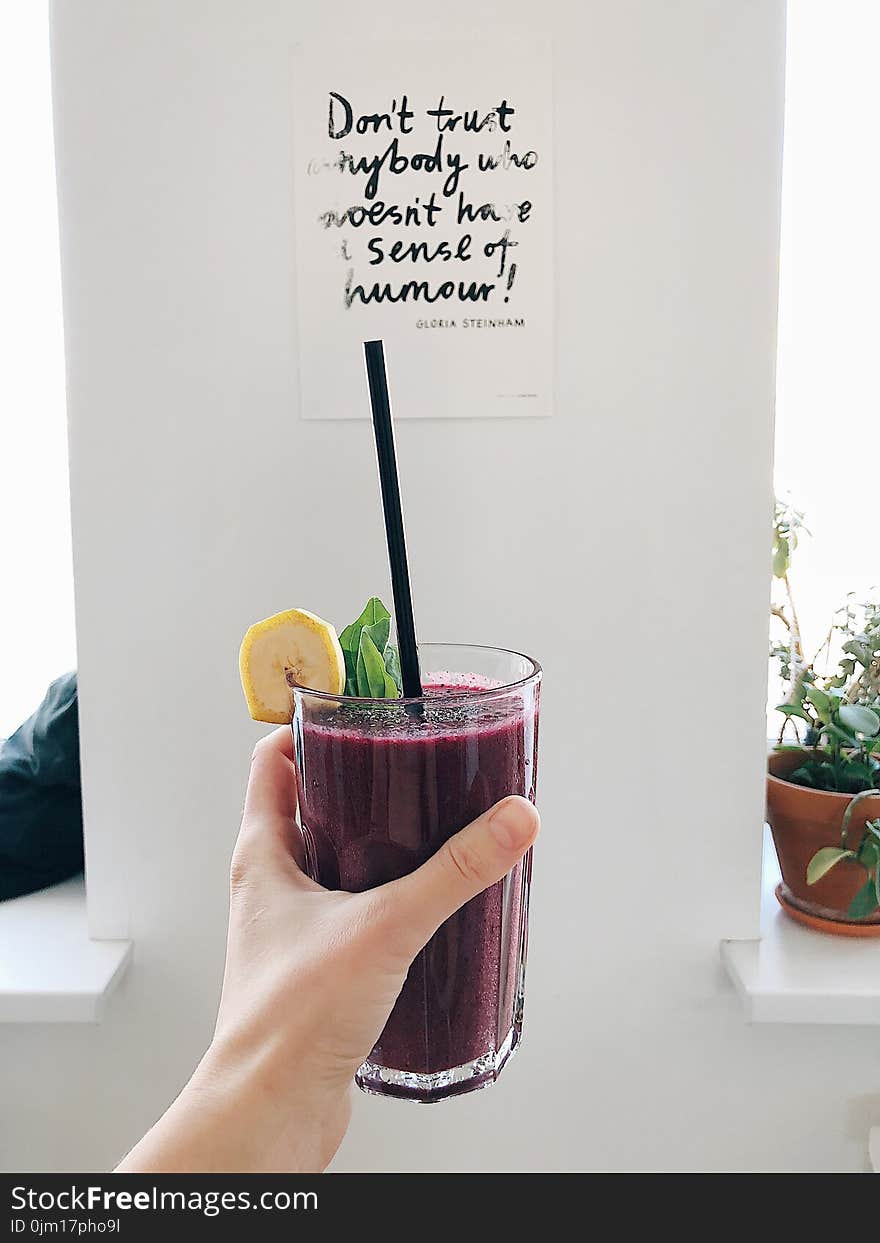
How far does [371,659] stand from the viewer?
2.72 feet

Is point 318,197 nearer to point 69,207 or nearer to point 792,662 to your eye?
point 69,207

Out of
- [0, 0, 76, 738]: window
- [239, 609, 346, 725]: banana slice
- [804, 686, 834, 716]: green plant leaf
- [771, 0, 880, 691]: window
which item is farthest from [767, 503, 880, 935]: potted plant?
[0, 0, 76, 738]: window

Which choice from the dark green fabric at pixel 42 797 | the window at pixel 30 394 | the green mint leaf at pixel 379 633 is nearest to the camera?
the green mint leaf at pixel 379 633

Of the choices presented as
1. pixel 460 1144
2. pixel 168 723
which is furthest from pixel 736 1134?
pixel 168 723

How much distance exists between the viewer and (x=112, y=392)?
50.4 inches

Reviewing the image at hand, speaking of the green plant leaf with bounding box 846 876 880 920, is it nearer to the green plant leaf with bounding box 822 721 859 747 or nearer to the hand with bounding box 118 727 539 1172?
the green plant leaf with bounding box 822 721 859 747

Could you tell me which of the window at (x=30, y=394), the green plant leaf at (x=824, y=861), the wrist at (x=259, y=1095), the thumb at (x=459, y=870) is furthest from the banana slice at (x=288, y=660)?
the window at (x=30, y=394)

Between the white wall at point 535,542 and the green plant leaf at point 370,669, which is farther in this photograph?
the white wall at point 535,542

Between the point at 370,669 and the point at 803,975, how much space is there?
0.80 m

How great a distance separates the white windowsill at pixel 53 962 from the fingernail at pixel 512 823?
2.48 feet

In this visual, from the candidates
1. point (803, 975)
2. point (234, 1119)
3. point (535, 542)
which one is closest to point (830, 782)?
point (803, 975)

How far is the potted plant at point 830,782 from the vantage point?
1.30 meters

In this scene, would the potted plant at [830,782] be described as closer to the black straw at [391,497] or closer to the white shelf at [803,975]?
the white shelf at [803,975]

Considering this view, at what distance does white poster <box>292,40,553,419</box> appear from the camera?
121cm
